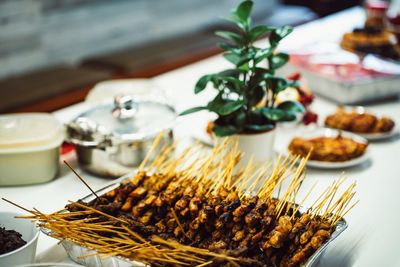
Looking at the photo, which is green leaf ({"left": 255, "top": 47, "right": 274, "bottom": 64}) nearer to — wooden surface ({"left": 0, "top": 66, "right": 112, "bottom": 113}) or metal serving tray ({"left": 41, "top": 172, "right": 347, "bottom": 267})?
metal serving tray ({"left": 41, "top": 172, "right": 347, "bottom": 267})

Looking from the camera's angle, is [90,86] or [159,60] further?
[159,60]

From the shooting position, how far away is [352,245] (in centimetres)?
160

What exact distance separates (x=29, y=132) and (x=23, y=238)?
556 mm

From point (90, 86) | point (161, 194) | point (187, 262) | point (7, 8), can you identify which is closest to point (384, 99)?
point (161, 194)

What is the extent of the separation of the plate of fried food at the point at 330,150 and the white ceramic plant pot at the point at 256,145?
0.48 feet

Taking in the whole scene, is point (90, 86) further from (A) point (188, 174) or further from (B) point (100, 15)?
(A) point (188, 174)

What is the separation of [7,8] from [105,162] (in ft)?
10.5

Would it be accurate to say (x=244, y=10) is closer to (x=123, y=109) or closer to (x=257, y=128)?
(x=257, y=128)

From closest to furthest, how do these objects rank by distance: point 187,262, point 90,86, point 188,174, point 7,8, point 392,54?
1. point 187,262
2. point 188,174
3. point 392,54
4. point 90,86
5. point 7,8

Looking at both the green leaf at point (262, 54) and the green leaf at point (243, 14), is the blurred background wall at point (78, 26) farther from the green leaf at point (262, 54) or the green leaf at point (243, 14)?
the green leaf at point (262, 54)

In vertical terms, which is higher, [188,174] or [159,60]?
[188,174]

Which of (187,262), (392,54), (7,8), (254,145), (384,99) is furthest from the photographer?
(7,8)

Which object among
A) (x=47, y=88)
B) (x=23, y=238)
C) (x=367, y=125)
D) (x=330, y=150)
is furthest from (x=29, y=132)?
(x=47, y=88)

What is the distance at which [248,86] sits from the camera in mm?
1874
